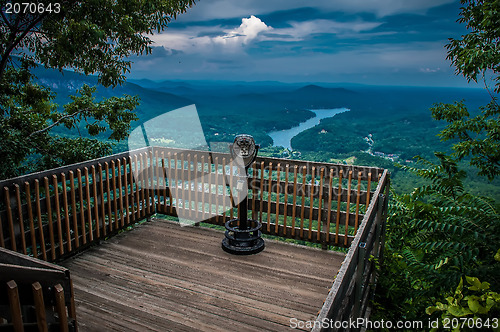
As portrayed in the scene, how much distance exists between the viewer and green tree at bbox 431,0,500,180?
19.1ft

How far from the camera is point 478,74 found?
625cm

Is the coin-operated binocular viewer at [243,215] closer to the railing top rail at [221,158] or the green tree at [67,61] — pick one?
the railing top rail at [221,158]

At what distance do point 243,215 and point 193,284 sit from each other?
122 cm

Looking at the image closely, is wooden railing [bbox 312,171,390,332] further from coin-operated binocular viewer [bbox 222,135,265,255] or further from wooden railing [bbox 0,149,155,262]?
wooden railing [bbox 0,149,155,262]

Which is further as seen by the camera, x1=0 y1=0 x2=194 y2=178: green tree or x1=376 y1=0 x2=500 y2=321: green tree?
x1=0 y1=0 x2=194 y2=178: green tree

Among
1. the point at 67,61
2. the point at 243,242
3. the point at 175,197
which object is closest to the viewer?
the point at 243,242

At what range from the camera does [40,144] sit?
784 cm

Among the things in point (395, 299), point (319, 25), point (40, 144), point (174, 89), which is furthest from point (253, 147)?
point (319, 25)

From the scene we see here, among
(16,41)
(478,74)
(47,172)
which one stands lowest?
(47,172)

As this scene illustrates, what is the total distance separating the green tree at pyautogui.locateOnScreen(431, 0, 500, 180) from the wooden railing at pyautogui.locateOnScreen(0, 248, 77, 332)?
6.86m

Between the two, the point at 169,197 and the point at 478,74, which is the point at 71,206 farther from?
the point at 478,74

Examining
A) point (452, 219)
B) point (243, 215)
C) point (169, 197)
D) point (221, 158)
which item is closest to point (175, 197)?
point (169, 197)

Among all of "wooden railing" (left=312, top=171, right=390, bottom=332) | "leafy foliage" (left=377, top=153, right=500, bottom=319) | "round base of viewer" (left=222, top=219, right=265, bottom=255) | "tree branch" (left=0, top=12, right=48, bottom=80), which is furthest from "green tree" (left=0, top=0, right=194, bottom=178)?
"leafy foliage" (left=377, top=153, right=500, bottom=319)

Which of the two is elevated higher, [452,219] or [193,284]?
[452,219]
